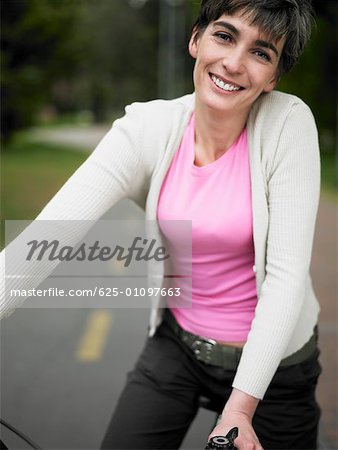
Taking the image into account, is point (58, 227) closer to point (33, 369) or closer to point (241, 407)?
point (241, 407)

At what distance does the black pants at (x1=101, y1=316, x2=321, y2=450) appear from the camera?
225 cm

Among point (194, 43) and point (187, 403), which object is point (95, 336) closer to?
point (187, 403)

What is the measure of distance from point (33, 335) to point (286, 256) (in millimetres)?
3855

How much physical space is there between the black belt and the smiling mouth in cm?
75

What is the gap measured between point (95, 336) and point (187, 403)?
3.28 meters

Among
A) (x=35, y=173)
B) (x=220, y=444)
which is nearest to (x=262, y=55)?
(x=220, y=444)

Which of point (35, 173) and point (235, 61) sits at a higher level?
point (235, 61)

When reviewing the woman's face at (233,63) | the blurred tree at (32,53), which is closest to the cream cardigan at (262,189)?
the woman's face at (233,63)

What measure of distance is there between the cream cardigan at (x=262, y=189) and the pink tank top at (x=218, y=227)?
47 mm

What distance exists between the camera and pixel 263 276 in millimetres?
2049

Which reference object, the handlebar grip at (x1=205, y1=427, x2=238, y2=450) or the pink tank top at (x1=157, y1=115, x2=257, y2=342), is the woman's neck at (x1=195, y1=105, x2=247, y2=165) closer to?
the pink tank top at (x1=157, y1=115, x2=257, y2=342)

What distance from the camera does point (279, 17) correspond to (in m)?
1.89

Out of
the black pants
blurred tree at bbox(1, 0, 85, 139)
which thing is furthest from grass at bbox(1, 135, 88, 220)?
the black pants

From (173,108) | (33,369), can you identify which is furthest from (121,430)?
(33,369)
